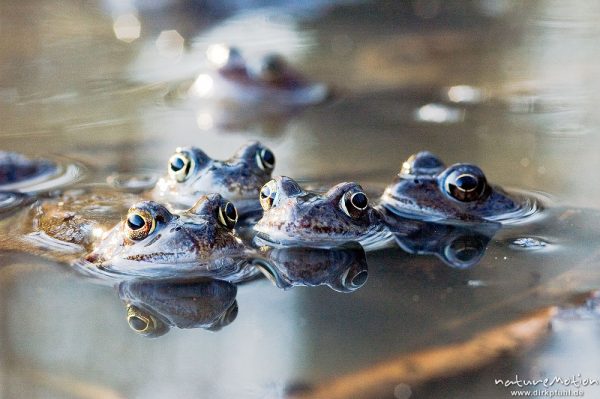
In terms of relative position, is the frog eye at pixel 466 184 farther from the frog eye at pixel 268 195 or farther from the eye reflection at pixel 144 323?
the eye reflection at pixel 144 323

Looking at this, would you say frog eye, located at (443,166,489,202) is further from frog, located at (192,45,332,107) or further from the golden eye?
frog, located at (192,45,332,107)

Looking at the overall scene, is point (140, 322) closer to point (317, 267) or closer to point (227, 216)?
point (227, 216)

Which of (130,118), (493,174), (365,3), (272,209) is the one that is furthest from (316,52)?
(272,209)

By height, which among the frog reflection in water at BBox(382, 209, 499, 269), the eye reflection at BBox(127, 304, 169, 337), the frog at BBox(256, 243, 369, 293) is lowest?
the eye reflection at BBox(127, 304, 169, 337)

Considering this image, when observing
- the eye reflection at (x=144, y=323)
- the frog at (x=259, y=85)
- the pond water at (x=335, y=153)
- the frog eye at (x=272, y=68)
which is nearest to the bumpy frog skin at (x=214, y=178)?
the pond water at (x=335, y=153)

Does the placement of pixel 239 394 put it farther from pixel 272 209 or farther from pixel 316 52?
pixel 316 52

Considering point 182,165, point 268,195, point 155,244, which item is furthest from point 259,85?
point 155,244

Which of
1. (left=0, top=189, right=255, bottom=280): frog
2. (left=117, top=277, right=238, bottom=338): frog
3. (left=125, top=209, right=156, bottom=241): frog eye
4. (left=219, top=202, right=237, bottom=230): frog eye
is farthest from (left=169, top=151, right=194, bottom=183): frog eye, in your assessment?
(left=117, top=277, right=238, bottom=338): frog
